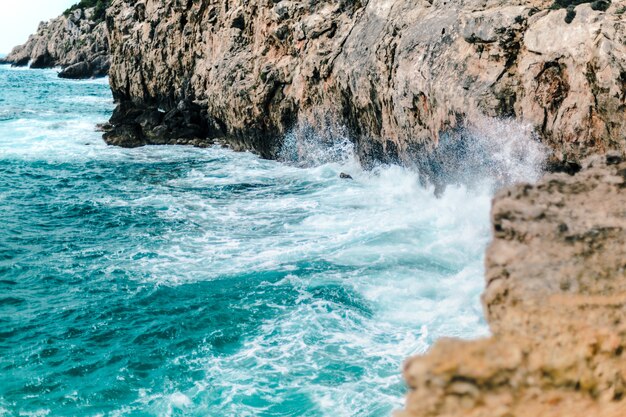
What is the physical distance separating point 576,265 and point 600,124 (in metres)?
11.8

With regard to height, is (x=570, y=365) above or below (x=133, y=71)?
below

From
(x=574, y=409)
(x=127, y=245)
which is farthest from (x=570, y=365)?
(x=127, y=245)

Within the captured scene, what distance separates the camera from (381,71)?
74.7ft

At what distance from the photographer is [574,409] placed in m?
4.39

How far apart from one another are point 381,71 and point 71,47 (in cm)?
9556

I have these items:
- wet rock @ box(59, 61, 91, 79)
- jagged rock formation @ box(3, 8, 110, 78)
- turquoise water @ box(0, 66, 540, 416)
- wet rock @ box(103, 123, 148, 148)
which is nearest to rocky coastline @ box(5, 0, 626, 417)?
wet rock @ box(103, 123, 148, 148)

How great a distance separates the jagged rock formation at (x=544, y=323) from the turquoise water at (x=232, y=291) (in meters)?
5.54

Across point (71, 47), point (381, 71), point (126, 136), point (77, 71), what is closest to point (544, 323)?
point (381, 71)

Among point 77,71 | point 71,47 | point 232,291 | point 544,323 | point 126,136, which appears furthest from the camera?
point 71,47

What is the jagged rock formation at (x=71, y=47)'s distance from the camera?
306 ft

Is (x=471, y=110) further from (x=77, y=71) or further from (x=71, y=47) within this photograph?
(x=71, y=47)

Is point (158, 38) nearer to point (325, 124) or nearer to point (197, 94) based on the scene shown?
point (197, 94)

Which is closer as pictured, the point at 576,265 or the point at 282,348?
A: the point at 576,265

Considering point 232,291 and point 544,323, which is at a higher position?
point 544,323
